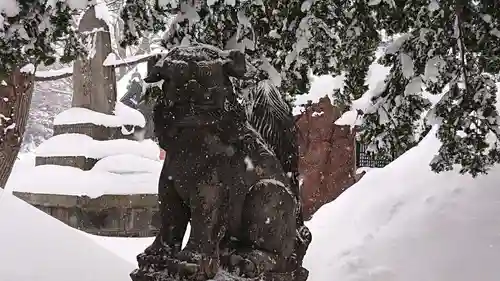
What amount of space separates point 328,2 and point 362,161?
570 cm

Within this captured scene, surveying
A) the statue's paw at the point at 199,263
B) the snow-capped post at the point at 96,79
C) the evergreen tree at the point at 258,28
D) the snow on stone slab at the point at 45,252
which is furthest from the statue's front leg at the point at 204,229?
the snow-capped post at the point at 96,79

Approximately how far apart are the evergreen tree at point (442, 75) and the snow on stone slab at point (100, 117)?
15.4 feet

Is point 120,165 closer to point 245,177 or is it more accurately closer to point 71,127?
point 71,127

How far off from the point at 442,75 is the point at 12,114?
350 cm

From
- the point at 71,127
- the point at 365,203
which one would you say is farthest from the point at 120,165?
the point at 365,203

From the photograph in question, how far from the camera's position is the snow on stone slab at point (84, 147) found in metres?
6.97

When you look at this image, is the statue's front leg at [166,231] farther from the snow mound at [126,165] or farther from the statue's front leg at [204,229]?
the snow mound at [126,165]

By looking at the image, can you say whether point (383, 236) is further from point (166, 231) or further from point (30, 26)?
point (30, 26)

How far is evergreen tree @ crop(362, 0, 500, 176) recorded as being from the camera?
2586 mm

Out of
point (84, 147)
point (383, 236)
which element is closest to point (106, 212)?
point (84, 147)

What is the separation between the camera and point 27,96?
4988 millimetres

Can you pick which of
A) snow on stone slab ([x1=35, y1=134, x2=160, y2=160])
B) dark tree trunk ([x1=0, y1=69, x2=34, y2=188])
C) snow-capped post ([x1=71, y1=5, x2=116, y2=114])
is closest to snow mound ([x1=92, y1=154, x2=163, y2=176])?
snow on stone slab ([x1=35, y1=134, x2=160, y2=160])

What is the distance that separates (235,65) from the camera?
69.5 inches

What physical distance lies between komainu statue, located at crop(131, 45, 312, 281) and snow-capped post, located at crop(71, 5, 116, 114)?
518cm
